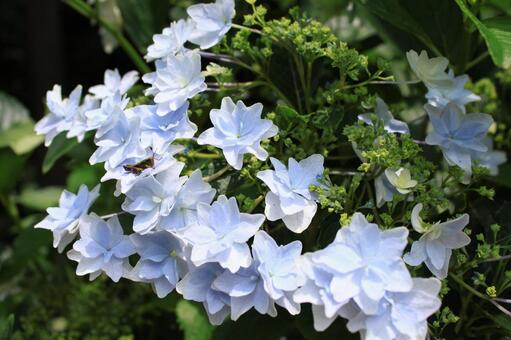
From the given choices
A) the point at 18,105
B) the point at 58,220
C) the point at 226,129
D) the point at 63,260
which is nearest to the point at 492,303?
the point at 226,129

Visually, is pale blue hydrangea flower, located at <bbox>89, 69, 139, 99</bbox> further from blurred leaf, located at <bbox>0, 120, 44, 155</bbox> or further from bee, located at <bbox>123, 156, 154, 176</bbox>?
blurred leaf, located at <bbox>0, 120, 44, 155</bbox>

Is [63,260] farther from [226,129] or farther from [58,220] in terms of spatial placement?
[226,129]

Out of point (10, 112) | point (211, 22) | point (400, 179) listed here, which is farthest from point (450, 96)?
point (10, 112)

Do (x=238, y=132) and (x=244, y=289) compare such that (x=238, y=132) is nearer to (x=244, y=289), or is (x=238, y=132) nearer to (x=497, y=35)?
(x=244, y=289)

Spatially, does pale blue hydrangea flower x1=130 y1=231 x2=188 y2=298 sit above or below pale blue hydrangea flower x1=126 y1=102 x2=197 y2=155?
below

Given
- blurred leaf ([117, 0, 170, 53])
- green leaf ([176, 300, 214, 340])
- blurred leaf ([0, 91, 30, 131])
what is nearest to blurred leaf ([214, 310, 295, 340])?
green leaf ([176, 300, 214, 340])

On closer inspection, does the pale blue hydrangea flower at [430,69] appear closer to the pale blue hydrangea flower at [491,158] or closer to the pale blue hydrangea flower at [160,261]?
the pale blue hydrangea flower at [491,158]

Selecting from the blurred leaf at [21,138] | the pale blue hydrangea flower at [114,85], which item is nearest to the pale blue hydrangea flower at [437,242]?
the pale blue hydrangea flower at [114,85]
